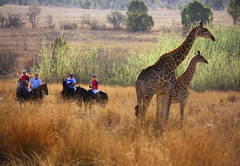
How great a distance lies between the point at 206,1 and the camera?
9438 centimetres

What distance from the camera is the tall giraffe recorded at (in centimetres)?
652

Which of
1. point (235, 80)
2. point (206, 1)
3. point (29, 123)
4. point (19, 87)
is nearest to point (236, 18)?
point (235, 80)

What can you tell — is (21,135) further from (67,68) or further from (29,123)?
(67,68)

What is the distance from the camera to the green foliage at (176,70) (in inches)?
598

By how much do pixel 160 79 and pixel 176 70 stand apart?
9.39 metres

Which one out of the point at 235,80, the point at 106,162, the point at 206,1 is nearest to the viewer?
the point at 106,162

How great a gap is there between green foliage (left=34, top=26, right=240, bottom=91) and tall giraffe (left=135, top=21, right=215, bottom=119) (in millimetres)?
7708

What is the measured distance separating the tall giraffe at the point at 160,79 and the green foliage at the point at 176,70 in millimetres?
7708

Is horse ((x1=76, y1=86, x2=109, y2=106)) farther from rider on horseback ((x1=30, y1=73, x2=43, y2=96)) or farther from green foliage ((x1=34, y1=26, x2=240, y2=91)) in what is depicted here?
green foliage ((x1=34, y1=26, x2=240, y2=91))

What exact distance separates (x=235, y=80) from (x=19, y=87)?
39.1ft

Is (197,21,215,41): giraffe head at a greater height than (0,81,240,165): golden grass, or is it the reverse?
(197,21,215,41): giraffe head

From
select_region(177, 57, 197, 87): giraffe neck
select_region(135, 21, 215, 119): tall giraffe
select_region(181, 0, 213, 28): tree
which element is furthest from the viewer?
select_region(181, 0, 213, 28): tree

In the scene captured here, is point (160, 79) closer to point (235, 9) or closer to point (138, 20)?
point (235, 9)

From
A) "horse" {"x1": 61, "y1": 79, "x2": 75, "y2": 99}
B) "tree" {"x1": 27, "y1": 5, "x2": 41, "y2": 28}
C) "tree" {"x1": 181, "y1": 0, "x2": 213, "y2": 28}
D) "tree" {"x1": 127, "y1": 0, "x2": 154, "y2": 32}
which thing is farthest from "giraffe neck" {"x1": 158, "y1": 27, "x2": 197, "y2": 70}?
"tree" {"x1": 27, "y1": 5, "x2": 41, "y2": 28}
